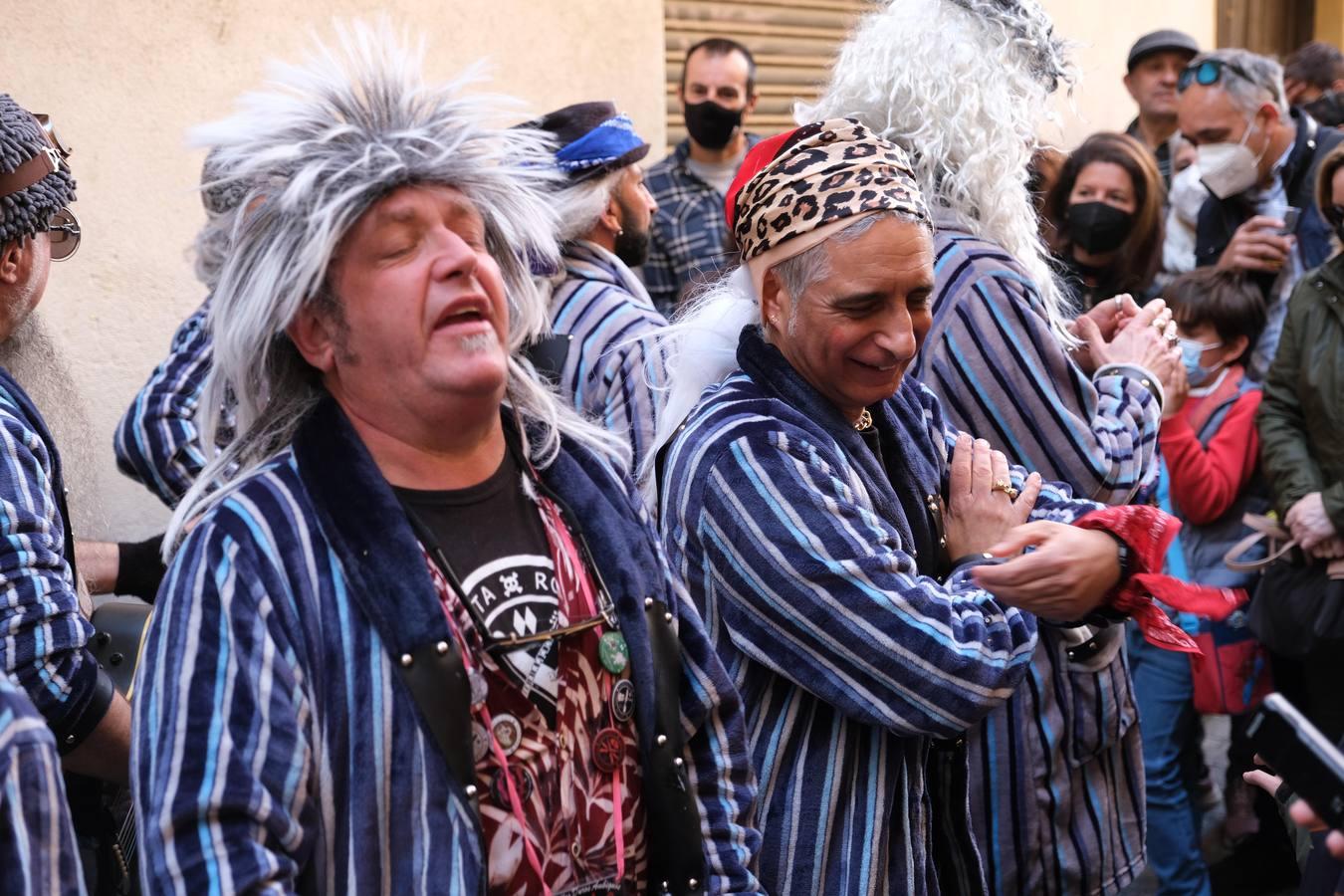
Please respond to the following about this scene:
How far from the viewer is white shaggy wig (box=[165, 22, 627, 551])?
1.83 m

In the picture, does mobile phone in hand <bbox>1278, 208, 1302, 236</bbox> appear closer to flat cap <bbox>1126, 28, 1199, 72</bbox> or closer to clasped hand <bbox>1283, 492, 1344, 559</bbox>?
clasped hand <bbox>1283, 492, 1344, 559</bbox>

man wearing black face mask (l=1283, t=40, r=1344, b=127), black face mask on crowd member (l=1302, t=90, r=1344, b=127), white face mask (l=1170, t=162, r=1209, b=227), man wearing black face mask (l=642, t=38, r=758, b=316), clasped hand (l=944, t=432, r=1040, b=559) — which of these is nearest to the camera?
clasped hand (l=944, t=432, r=1040, b=559)

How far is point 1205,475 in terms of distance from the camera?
452cm

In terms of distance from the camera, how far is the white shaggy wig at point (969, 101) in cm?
311

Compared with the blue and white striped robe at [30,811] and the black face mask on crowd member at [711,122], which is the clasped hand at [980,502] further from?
the black face mask on crowd member at [711,122]

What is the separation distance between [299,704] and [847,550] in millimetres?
927

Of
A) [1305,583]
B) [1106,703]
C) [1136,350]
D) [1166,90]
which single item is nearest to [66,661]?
[1106,703]

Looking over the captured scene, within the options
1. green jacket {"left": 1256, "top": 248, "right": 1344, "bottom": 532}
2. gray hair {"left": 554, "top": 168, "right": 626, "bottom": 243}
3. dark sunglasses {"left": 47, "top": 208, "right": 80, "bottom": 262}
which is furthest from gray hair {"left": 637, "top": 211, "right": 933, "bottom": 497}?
green jacket {"left": 1256, "top": 248, "right": 1344, "bottom": 532}

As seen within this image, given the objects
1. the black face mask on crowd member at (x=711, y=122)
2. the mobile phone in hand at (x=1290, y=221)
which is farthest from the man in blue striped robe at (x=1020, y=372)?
the black face mask on crowd member at (x=711, y=122)

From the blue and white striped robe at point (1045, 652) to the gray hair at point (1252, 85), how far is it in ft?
8.99

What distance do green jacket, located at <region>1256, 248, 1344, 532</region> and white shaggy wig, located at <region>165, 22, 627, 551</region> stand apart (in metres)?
3.15

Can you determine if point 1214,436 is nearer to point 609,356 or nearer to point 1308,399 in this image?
point 1308,399

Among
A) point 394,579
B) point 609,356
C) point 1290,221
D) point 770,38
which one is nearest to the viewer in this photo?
point 394,579

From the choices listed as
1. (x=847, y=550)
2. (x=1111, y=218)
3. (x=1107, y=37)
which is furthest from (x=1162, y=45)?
(x=847, y=550)
